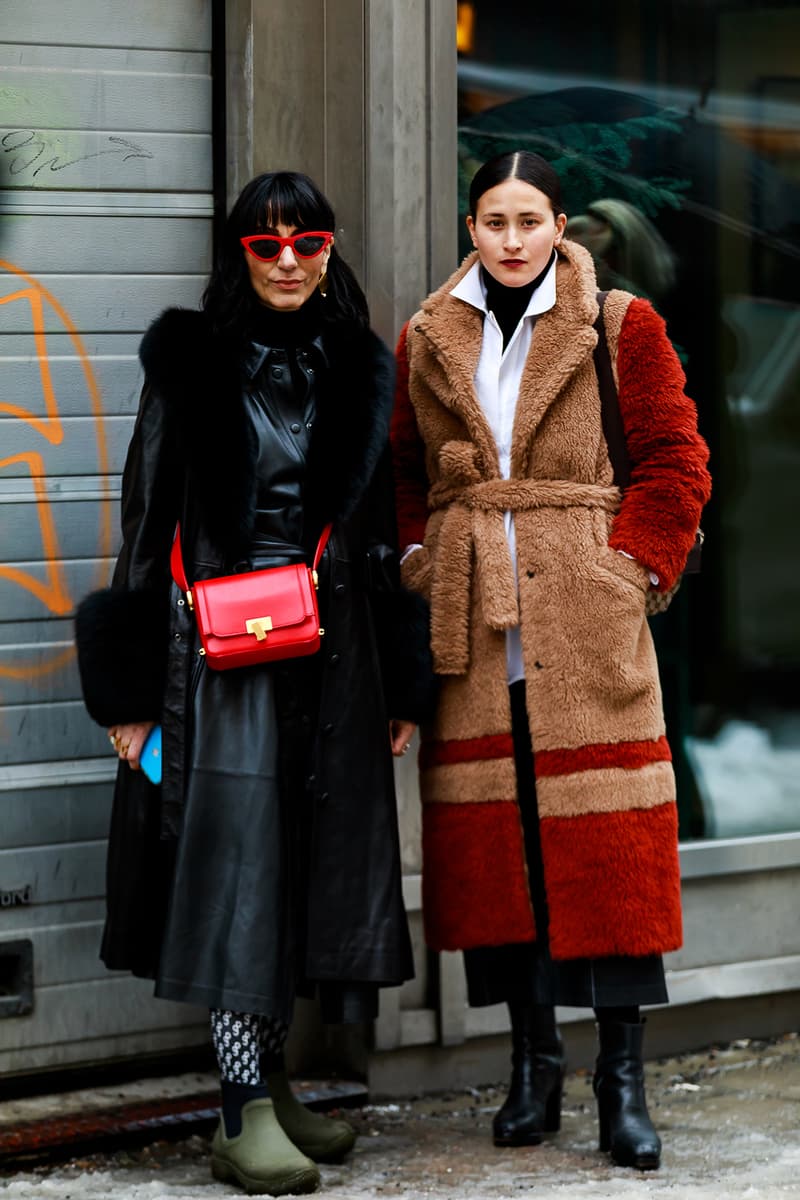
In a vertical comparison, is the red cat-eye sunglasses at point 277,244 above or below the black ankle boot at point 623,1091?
above

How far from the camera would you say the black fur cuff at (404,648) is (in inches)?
157

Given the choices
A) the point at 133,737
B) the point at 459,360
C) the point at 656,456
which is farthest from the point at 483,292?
the point at 133,737

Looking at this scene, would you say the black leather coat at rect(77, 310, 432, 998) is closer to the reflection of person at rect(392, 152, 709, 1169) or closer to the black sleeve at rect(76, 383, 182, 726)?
the black sleeve at rect(76, 383, 182, 726)

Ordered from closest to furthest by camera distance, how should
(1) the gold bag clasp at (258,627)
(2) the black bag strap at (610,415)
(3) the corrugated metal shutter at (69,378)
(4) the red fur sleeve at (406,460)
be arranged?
(1) the gold bag clasp at (258,627) → (2) the black bag strap at (610,415) → (4) the red fur sleeve at (406,460) → (3) the corrugated metal shutter at (69,378)

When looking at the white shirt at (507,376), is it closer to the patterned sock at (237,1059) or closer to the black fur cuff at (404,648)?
the black fur cuff at (404,648)

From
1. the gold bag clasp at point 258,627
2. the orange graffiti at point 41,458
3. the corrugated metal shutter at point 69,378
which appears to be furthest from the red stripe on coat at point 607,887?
the orange graffiti at point 41,458

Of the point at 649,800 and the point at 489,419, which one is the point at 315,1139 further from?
the point at 489,419

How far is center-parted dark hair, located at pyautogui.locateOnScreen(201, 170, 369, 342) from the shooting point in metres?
3.79

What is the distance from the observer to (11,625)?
4414 millimetres

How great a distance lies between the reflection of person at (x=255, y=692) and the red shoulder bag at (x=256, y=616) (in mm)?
103

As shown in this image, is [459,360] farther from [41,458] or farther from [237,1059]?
[237,1059]

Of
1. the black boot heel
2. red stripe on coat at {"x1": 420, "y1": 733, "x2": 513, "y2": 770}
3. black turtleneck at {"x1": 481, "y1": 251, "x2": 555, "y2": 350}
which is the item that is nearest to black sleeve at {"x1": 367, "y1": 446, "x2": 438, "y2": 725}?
red stripe on coat at {"x1": 420, "y1": 733, "x2": 513, "y2": 770}

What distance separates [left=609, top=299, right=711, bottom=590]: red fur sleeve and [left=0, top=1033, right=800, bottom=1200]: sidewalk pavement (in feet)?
4.25

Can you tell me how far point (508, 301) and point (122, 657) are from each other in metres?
1.18
